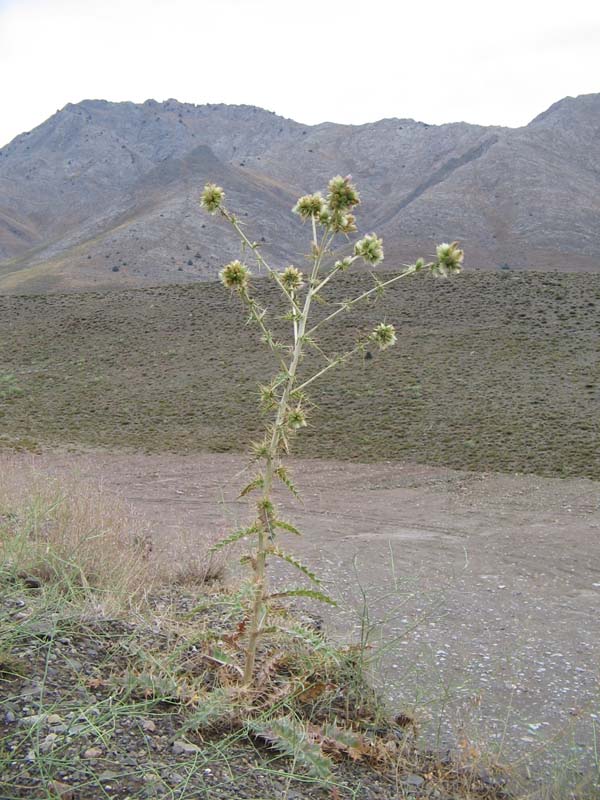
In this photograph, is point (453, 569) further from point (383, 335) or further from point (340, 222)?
point (340, 222)

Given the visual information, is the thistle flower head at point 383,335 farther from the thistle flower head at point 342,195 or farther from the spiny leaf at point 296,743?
the spiny leaf at point 296,743

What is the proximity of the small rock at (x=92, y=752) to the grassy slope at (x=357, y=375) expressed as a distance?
546 inches

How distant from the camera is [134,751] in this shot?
2.54 m

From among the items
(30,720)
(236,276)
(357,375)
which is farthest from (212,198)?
(357,375)

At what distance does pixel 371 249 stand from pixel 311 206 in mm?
304

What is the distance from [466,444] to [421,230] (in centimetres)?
6405

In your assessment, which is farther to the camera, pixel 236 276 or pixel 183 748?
pixel 236 276

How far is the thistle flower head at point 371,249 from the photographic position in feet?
10.6

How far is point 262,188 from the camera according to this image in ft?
311

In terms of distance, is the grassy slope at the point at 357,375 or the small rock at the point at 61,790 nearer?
the small rock at the point at 61,790

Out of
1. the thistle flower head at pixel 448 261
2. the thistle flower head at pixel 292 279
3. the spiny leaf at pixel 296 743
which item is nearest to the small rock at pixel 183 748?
the spiny leaf at pixel 296 743

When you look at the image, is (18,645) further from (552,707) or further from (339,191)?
(552,707)

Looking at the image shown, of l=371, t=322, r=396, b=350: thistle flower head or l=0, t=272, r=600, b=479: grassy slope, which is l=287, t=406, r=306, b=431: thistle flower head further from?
l=0, t=272, r=600, b=479: grassy slope

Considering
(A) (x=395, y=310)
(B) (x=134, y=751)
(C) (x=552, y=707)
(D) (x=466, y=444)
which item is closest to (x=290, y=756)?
(B) (x=134, y=751)
